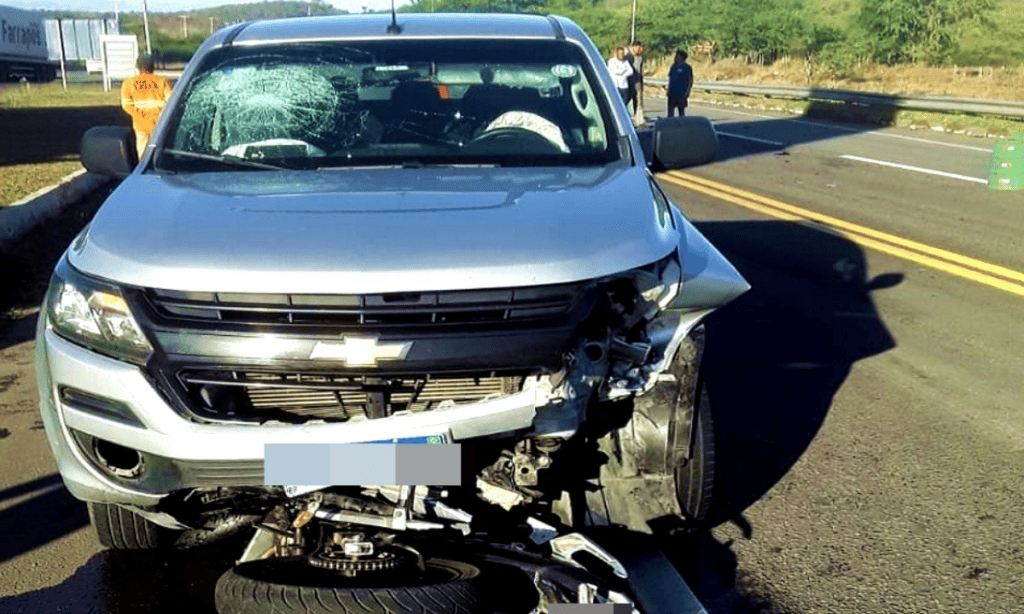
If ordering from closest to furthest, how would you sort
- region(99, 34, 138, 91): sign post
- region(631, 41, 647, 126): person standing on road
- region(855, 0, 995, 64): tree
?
region(631, 41, 647, 126): person standing on road
region(99, 34, 138, 91): sign post
region(855, 0, 995, 64): tree

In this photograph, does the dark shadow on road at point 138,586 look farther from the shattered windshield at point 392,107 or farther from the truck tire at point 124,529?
the shattered windshield at point 392,107

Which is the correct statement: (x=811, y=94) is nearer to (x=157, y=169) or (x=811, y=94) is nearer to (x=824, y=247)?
(x=824, y=247)

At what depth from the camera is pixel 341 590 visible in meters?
2.80

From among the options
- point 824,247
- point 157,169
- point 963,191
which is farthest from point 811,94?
point 157,169

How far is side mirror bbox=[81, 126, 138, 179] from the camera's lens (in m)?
4.71

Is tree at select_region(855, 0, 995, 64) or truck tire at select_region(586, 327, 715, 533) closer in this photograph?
truck tire at select_region(586, 327, 715, 533)

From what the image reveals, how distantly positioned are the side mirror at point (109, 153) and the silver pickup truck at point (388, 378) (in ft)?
3.56

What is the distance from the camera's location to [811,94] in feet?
92.4

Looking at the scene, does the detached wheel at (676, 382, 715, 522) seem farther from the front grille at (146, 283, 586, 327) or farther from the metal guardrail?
the metal guardrail

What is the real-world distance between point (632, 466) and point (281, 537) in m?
1.05

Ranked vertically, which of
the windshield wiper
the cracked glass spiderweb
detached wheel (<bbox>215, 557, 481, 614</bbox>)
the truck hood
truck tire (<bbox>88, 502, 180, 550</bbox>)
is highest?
the cracked glass spiderweb

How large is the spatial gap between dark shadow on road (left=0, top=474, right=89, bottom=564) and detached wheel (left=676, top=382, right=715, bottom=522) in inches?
86.7

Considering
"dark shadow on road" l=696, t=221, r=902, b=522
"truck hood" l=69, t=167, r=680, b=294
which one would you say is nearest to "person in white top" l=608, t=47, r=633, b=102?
"dark shadow on road" l=696, t=221, r=902, b=522

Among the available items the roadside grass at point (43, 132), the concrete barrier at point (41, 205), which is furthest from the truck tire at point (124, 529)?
the roadside grass at point (43, 132)
